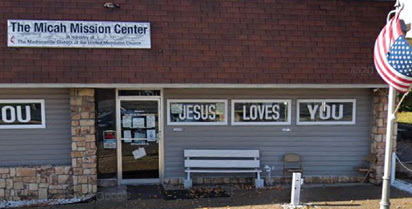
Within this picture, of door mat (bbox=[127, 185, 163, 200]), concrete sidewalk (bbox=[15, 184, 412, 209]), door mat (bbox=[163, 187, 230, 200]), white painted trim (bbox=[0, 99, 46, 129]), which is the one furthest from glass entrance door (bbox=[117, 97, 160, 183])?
white painted trim (bbox=[0, 99, 46, 129])

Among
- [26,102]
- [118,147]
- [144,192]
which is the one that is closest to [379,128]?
[144,192]

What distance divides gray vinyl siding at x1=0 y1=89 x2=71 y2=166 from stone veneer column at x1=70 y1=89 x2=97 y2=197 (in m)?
0.31

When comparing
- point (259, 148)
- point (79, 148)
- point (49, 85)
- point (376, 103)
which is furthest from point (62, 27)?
point (376, 103)

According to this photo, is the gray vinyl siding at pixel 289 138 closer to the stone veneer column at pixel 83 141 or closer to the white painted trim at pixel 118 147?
the white painted trim at pixel 118 147

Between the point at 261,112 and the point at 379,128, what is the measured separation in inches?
98.9

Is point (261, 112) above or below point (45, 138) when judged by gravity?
above

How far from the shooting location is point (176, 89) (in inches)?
267

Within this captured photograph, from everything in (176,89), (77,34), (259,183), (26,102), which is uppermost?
(77,34)

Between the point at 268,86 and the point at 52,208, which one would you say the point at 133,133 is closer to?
the point at 52,208

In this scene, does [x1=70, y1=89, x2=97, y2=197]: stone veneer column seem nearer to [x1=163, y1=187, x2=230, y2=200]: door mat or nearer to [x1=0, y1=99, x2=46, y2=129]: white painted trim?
[x1=0, y1=99, x2=46, y2=129]: white painted trim

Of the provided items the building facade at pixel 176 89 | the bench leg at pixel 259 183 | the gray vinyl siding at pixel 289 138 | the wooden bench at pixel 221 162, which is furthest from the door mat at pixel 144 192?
the bench leg at pixel 259 183

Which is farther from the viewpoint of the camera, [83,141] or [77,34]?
[83,141]

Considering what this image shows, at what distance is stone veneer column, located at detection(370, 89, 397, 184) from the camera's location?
684 centimetres

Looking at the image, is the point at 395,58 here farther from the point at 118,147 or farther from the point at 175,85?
the point at 118,147
